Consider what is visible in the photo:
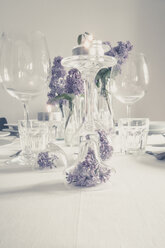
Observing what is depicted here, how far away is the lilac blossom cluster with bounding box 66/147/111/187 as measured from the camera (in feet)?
1.19

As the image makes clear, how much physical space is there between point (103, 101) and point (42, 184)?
0.38m

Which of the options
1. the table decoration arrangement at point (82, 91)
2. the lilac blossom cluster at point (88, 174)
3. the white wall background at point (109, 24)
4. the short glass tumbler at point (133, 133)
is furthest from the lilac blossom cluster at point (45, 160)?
the white wall background at point (109, 24)

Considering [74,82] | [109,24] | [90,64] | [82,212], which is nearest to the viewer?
[82,212]

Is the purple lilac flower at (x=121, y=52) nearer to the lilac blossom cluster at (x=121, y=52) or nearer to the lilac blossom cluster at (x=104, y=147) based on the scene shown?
the lilac blossom cluster at (x=121, y=52)

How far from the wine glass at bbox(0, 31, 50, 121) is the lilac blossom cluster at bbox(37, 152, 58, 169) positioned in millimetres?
150

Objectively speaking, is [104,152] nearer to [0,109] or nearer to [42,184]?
[42,184]

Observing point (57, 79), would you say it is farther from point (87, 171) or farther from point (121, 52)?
point (87, 171)

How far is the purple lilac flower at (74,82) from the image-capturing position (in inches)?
24.3

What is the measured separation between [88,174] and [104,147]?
6.6 inches

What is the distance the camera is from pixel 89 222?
9.7 inches

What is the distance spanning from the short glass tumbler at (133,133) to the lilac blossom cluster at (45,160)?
0.69 ft

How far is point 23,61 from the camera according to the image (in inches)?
18.7

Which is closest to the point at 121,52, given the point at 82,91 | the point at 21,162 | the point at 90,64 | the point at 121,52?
the point at 121,52

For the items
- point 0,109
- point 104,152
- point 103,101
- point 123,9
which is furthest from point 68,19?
point 104,152
